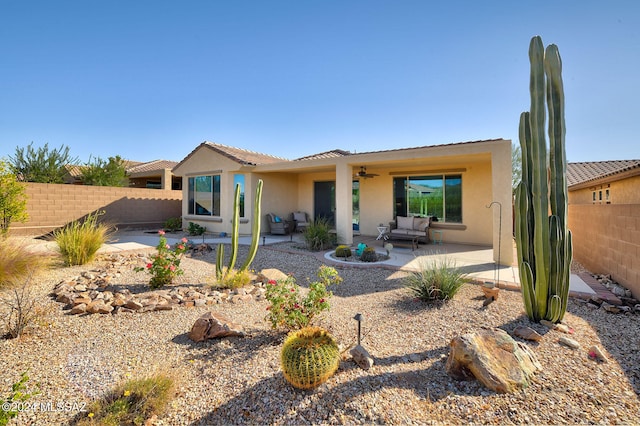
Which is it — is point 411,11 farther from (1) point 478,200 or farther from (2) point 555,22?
(1) point 478,200

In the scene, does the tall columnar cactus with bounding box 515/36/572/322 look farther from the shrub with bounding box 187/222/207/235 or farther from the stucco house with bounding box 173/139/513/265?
the shrub with bounding box 187/222/207/235

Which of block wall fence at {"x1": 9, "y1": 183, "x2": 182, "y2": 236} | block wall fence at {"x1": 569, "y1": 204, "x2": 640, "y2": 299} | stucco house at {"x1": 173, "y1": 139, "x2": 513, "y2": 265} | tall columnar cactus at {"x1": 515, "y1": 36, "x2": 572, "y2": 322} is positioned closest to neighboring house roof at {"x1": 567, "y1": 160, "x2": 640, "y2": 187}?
stucco house at {"x1": 173, "y1": 139, "x2": 513, "y2": 265}

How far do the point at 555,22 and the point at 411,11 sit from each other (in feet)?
10.2

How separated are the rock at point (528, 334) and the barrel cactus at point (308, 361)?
2.40m

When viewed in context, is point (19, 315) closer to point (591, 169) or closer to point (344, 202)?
point (344, 202)

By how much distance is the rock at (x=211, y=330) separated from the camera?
3.42 metres

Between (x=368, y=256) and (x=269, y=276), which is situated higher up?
(x=368, y=256)

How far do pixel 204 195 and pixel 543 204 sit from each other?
533 inches

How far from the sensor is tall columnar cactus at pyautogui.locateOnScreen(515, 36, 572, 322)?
3.66 metres

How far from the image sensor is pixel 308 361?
2.42m

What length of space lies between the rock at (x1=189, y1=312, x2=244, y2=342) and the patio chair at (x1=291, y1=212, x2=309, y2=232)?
9972 millimetres

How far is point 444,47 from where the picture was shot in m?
7.85

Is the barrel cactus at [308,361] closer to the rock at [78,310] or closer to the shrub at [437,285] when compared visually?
the shrub at [437,285]

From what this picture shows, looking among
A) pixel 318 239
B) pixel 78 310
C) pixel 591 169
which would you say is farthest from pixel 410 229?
pixel 591 169
